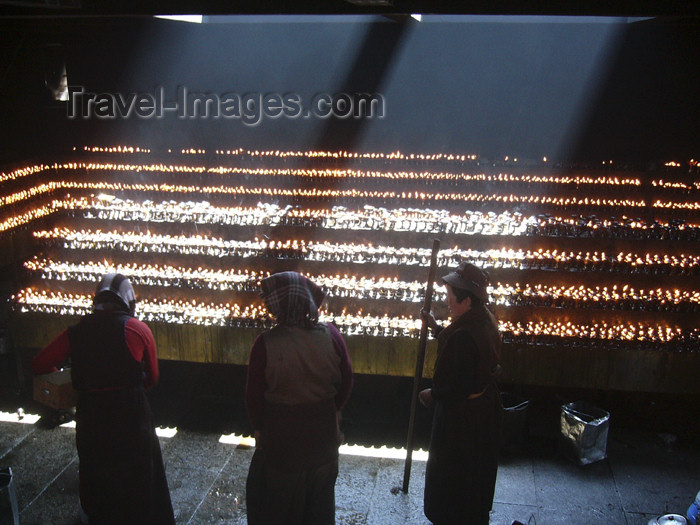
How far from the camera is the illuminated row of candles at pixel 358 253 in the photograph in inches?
274

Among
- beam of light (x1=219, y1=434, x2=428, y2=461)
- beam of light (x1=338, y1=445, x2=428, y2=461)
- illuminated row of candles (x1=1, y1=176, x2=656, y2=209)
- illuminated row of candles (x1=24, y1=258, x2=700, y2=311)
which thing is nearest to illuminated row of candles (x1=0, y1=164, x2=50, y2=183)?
illuminated row of candles (x1=1, y1=176, x2=656, y2=209)

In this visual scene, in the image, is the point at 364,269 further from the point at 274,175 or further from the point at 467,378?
the point at 467,378

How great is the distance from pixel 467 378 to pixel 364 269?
12.3 ft

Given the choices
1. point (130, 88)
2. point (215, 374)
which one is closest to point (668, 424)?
point (215, 374)

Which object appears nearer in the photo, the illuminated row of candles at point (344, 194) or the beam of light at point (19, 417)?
the beam of light at point (19, 417)

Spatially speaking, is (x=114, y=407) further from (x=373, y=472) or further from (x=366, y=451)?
(x=366, y=451)

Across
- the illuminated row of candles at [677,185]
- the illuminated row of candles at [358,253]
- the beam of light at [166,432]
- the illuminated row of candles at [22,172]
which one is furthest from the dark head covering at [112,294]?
the illuminated row of candles at [677,185]

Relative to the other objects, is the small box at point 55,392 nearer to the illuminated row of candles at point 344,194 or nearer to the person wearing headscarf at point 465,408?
the person wearing headscarf at point 465,408

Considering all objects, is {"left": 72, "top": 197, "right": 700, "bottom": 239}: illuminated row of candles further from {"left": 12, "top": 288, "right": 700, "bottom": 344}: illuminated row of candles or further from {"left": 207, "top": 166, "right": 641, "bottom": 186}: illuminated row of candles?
{"left": 12, "top": 288, "right": 700, "bottom": 344}: illuminated row of candles

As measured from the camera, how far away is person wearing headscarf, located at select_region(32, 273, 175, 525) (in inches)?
146

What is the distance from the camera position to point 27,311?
7.16m

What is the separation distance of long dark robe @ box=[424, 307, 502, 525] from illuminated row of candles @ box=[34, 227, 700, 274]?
3162mm

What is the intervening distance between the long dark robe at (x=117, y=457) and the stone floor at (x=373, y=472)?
2.56 ft

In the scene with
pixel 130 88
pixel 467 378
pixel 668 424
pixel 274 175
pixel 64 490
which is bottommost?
pixel 64 490
